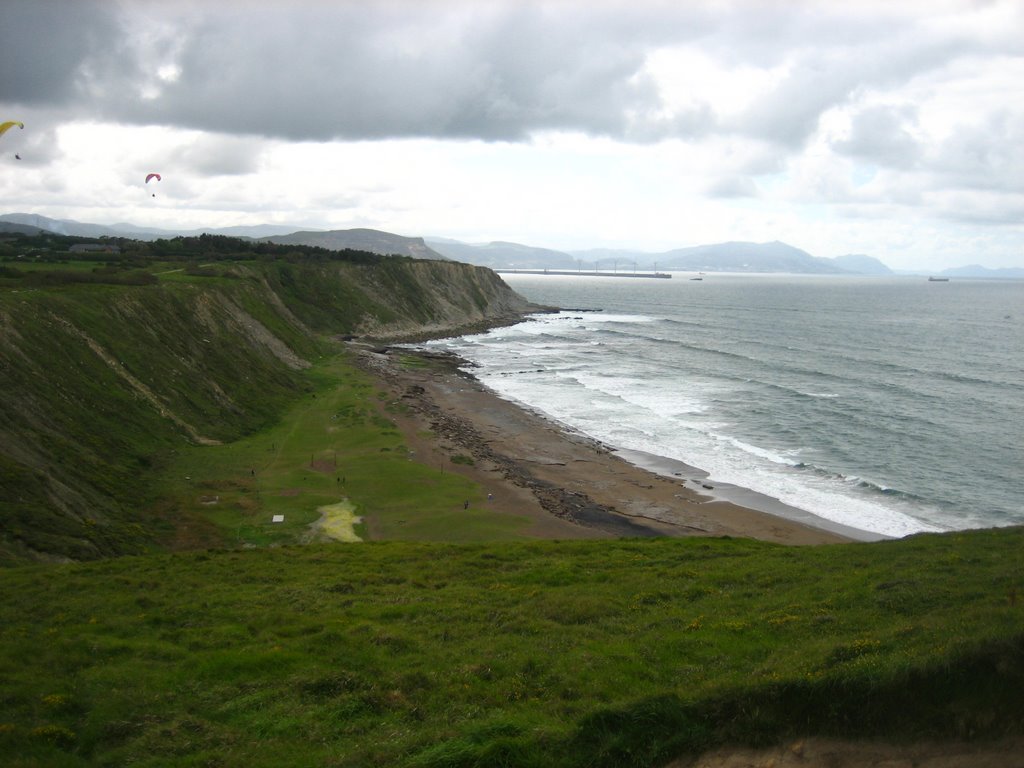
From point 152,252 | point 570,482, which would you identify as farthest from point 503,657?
point 152,252

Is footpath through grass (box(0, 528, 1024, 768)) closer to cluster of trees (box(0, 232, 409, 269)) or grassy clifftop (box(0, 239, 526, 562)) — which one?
grassy clifftop (box(0, 239, 526, 562))

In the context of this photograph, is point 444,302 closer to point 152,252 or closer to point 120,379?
point 152,252

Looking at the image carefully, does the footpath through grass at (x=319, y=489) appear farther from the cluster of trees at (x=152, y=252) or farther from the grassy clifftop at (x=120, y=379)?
the cluster of trees at (x=152, y=252)

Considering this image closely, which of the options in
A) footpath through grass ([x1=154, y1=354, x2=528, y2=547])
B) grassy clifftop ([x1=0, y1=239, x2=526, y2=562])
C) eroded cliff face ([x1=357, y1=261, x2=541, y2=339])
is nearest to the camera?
grassy clifftop ([x1=0, y1=239, x2=526, y2=562])

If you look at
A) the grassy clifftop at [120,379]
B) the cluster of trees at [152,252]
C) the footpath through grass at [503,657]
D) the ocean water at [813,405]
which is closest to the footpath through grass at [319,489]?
the grassy clifftop at [120,379]

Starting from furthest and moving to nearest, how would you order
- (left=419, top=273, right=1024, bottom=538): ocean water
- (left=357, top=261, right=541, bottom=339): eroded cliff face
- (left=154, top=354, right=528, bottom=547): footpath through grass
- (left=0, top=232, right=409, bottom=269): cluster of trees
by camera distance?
(left=357, top=261, right=541, bottom=339): eroded cliff face, (left=0, top=232, right=409, bottom=269): cluster of trees, (left=419, top=273, right=1024, bottom=538): ocean water, (left=154, top=354, right=528, bottom=547): footpath through grass

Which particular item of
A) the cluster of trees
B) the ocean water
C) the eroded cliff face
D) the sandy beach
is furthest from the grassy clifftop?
the ocean water

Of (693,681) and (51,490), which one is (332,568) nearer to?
(51,490)

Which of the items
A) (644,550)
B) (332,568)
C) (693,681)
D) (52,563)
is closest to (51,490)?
(52,563)

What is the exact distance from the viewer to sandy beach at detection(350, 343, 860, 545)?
1294 inches

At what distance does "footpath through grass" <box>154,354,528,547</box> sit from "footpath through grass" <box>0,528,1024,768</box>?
8.23 meters

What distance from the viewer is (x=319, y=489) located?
3447 centimetres

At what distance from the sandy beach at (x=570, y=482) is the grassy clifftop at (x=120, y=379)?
12440mm

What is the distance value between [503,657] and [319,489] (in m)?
22.7
